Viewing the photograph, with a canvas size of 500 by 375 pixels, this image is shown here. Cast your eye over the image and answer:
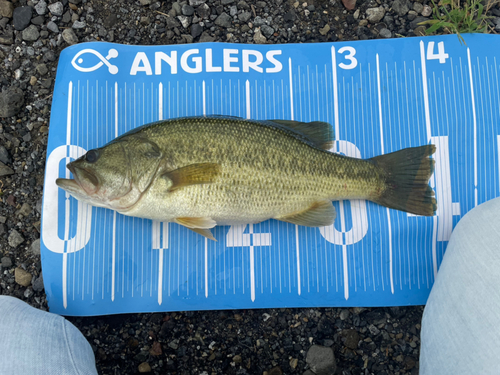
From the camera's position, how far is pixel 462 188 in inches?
102

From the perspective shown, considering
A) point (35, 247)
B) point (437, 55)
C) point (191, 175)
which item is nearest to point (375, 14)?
point (437, 55)

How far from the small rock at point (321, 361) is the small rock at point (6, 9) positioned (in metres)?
3.65

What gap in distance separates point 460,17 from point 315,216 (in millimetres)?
2035

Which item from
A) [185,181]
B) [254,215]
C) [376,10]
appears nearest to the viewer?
[185,181]

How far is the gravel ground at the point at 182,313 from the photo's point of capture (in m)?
2.46

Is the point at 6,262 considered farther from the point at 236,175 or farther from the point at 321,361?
the point at 321,361

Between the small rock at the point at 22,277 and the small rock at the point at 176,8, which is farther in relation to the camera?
the small rock at the point at 176,8

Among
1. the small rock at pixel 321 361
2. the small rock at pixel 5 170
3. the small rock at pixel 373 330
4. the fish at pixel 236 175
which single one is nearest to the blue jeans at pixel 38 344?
the fish at pixel 236 175

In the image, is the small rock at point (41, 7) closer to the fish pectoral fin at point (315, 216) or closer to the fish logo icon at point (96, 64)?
the fish logo icon at point (96, 64)

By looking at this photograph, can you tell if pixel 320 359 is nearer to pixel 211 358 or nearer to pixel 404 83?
pixel 211 358

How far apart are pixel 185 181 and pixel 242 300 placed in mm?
1045

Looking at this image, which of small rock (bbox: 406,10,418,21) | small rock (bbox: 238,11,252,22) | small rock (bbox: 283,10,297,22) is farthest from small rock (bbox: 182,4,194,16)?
small rock (bbox: 406,10,418,21)

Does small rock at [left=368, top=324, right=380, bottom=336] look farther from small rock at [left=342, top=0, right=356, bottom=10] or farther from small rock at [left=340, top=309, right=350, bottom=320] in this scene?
small rock at [left=342, top=0, right=356, bottom=10]

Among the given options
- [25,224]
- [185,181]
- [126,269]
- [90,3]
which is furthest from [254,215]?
[90,3]
